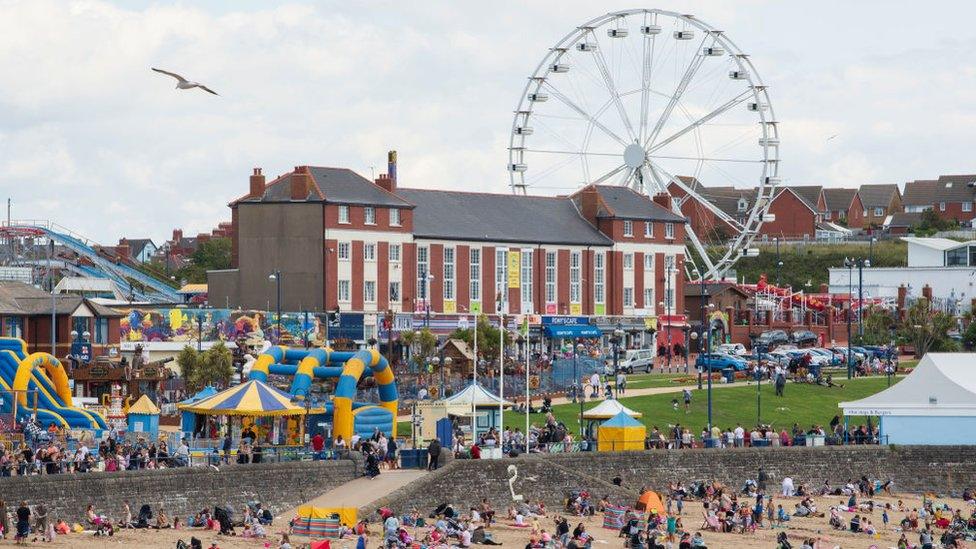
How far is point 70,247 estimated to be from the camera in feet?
334

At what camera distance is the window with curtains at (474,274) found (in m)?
90.3

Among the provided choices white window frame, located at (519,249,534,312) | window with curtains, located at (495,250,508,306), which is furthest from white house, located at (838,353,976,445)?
white window frame, located at (519,249,534,312)

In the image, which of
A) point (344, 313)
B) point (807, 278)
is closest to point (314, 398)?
point (344, 313)

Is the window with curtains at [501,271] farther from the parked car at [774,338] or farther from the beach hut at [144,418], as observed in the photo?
the beach hut at [144,418]

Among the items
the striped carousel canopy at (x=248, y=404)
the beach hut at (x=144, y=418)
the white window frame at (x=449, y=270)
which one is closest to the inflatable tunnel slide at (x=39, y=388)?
the beach hut at (x=144, y=418)

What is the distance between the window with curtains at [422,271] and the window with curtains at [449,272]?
3.57 feet

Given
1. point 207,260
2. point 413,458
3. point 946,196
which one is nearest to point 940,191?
point 946,196

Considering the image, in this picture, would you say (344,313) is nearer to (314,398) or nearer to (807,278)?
(314,398)

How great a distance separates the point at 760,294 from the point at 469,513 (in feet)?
181

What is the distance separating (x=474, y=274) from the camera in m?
90.7

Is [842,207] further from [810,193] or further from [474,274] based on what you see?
[474,274]

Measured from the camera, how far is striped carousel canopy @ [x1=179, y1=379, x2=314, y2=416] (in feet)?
167

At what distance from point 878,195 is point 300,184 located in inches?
3535

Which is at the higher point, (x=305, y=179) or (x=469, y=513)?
(x=305, y=179)
